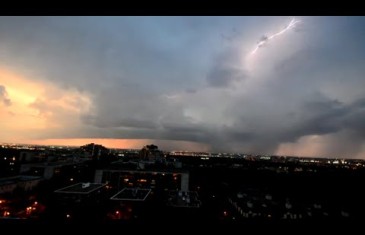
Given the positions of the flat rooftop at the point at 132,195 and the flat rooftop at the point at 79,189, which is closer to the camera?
the flat rooftop at the point at 132,195

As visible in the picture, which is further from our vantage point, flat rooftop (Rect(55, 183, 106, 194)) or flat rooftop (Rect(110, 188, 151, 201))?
flat rooftop (Rect(55, 183, 106, 194))

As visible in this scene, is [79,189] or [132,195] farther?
[79,189]
